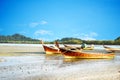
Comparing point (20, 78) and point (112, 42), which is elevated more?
point (112, 42)

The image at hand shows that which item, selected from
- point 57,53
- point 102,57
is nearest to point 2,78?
point 102,57

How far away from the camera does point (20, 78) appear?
1323 cm

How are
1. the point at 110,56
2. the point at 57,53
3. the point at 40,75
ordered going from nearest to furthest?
the point at 40,75, the point at 110,56, the point at 57,53

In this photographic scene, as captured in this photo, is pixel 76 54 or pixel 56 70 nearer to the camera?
pixel 56 70

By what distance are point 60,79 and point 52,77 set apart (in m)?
0.77

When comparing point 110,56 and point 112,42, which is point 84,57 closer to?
point 110,56

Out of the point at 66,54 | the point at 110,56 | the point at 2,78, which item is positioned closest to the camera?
the point at 2,78

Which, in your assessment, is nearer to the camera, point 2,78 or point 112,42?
point 2,78

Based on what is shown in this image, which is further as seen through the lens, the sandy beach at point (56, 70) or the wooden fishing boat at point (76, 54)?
the wooden fishing boat at point (76, 54)

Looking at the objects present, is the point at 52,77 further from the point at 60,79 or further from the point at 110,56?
the point at 110,56

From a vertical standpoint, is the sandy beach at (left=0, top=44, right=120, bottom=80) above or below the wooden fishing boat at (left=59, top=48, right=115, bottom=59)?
below

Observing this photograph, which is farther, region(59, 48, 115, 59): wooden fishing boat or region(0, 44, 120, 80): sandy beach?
region(59, 48, 115, 59): wooden fishing boat

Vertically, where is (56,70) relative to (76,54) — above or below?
below

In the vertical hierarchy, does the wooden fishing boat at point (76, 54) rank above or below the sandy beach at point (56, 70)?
above
